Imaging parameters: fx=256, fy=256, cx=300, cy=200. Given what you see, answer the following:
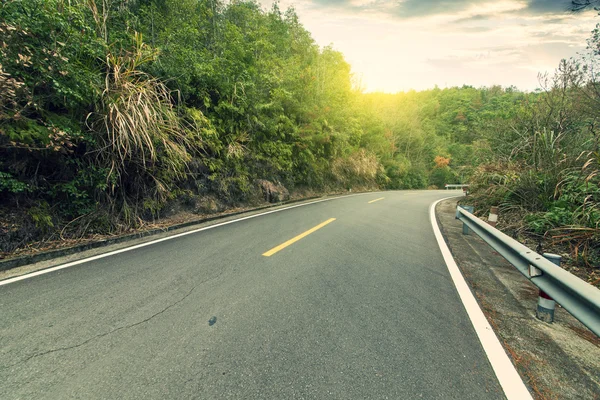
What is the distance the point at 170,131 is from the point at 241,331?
5.14m

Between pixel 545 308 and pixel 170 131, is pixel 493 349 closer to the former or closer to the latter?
pixel 545 308

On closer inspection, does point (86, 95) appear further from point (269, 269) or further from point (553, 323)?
point (553, 323)

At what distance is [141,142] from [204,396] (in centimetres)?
483

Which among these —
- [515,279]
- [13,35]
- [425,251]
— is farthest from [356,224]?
[13,35]

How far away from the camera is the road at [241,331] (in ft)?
5.52

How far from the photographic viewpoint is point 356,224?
646cm

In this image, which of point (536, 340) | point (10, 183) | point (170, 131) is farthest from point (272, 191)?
point (536, 340)

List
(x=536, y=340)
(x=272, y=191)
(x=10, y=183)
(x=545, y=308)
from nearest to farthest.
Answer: (x=536, y=340) < (x=545, y=308) < (x=10, y=183) < (x=272, y=191)

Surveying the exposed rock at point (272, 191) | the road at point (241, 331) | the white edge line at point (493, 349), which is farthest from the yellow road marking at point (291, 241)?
the exposed rock at point (272, 191)

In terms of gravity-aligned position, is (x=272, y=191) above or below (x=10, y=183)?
below

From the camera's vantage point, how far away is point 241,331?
2.22 meters

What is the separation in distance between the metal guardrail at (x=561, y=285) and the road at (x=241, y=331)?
0.69m

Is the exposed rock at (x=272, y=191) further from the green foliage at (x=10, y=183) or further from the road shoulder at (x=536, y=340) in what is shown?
the road shoulder at (x=536, y=340)

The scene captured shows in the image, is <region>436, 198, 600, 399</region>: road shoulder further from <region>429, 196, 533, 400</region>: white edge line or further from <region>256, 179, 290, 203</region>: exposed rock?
<region>256, 179, 290, 203</region>: exposed rock
